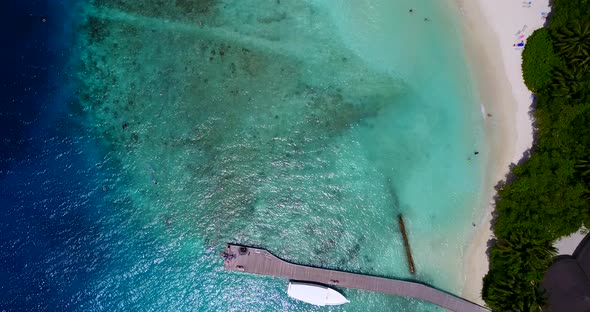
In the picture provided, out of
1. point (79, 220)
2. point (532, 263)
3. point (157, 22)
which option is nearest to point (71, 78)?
point (157, 22)

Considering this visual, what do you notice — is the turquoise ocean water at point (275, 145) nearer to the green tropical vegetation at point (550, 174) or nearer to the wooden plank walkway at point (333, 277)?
the wooden plank walkway at point (333, 277)

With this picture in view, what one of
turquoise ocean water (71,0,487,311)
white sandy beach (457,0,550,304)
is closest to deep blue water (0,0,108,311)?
turquoise ocean water (71,0,487,311)

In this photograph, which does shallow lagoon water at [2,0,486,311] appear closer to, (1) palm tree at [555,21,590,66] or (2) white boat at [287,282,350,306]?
(2) white boat at [287,282,350,306]

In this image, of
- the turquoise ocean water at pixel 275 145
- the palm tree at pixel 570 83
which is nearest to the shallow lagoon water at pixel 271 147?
the turquoise ocean water at pixel 275 145

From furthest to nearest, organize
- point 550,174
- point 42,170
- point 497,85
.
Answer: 1. point 42,170
2. point 497,85
3. point 550,174

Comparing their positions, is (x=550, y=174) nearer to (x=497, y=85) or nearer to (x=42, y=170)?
(x=497, y=85)

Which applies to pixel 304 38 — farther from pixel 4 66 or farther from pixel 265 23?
pixel 4 66

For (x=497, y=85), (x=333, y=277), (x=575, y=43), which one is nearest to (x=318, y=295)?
(x=333, y=277)
